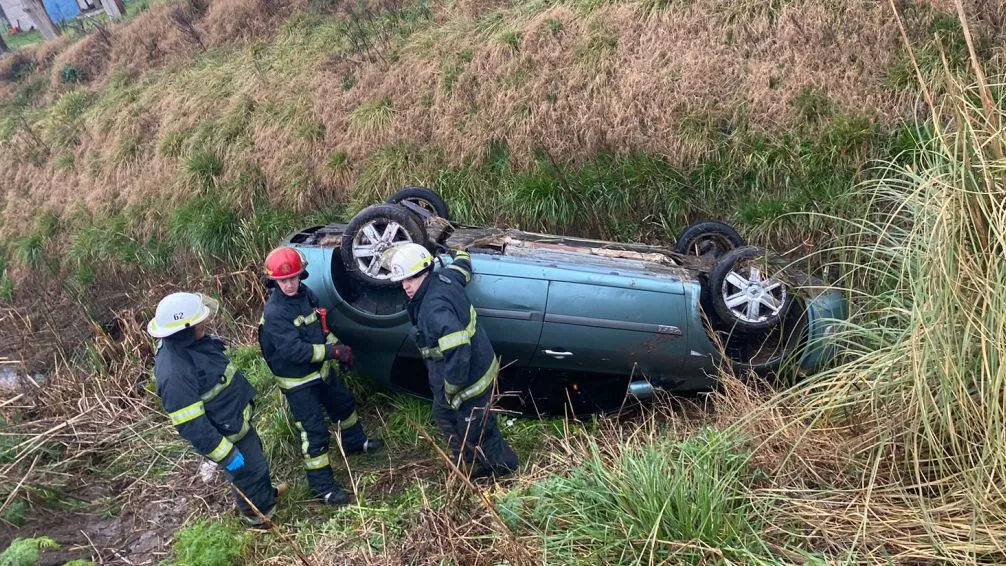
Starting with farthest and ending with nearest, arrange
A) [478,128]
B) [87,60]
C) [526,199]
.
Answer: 1. [87,60]
2. [478,128]
3. [526,199]

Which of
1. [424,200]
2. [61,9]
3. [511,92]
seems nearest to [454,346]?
[424,200]

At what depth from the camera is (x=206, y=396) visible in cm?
409

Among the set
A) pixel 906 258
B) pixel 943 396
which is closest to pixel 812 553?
pixel 943 396

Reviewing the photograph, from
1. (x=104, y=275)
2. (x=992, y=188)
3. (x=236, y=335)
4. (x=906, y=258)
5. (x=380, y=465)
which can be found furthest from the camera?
(x=104, y=275)

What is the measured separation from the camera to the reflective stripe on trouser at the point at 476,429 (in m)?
4.14

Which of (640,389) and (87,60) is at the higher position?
(87,60)

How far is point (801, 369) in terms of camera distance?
4.14 meters

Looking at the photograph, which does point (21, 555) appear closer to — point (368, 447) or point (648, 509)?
point (368, 447)

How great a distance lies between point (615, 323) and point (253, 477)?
2406 mm

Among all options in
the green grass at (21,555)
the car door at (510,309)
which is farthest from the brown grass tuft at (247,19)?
the green grass at (21,555)

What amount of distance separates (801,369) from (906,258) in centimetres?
135

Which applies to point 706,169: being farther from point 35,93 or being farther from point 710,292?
point 35,93

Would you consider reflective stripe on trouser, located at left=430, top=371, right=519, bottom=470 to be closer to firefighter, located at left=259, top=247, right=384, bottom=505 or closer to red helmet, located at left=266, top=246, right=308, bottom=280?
firefighter, located at left=259, top=247, right=384, bottom=505

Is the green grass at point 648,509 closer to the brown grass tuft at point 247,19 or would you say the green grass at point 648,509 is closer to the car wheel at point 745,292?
the car wheel at point 745,292
